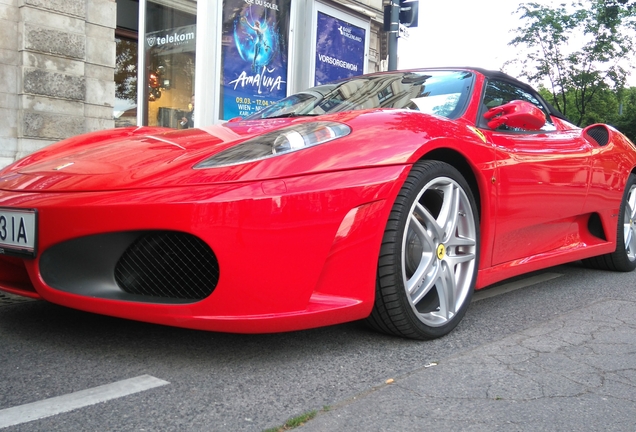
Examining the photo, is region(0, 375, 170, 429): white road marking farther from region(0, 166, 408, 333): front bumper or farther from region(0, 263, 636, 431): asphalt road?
region(0, 166, 408, 333): front bumper

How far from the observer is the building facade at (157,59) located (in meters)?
6.43

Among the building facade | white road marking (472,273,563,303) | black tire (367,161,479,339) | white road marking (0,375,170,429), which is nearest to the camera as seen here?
white road marking (0,375,170,429)

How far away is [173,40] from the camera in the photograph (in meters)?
8.18

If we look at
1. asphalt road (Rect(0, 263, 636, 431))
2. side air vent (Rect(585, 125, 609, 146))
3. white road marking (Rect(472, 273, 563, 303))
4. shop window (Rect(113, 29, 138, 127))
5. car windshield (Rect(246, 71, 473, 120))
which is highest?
shop window (Rect(113, 29, 138, 127))

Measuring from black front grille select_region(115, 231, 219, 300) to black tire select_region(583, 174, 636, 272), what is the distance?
3.22 meters

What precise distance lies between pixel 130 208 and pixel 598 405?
61.5 inches

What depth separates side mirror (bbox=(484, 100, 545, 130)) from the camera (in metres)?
2.99

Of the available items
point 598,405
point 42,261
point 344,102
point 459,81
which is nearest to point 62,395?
point 42,261

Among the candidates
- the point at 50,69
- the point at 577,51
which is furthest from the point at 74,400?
the point at 577,51

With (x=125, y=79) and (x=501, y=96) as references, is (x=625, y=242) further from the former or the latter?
(x=125, y=79)

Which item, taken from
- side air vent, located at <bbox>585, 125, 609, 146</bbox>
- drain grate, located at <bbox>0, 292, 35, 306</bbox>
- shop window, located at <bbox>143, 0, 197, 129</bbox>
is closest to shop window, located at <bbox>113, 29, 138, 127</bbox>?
shop window, located at <bbox>143, 0, 197, 129</bbox>

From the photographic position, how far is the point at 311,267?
209 centimetres

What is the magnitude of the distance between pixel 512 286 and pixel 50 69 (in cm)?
519

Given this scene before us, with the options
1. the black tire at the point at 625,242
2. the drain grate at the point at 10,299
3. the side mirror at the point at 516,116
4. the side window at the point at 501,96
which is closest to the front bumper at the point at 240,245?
the drain grate at the point at 10,299
